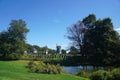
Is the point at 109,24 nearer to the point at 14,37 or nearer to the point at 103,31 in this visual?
the point at 103,31

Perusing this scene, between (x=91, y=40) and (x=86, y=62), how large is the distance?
4458mm

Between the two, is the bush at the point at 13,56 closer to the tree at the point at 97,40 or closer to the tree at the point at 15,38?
the tree at the point at 15,38

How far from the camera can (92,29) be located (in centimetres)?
4888

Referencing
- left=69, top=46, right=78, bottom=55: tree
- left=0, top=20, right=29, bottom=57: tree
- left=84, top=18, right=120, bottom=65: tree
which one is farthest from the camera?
left=69, top=46, right=78, bottom=55: tree

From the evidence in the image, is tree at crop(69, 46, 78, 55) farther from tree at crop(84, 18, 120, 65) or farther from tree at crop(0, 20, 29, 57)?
tree at crop(0, 20, 29, 57)

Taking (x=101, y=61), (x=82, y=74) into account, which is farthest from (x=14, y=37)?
(x=82, y=74)

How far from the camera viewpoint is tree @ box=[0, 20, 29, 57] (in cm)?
5194

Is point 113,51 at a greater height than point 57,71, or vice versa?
point 113,51

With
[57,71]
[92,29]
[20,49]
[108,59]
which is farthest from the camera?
[20,49]

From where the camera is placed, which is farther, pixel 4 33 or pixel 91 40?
pixel 4 33

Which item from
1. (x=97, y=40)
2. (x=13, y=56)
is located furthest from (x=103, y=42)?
(x=13, y=56)

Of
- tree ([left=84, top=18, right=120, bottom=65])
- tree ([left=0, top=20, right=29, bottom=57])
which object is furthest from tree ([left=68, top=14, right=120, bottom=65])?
tree ([left=0, top=20, right=29, bottom=57])

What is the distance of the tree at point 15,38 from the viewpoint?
2045 inches

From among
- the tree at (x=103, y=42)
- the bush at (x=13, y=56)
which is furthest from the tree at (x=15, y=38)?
the tree at (x=103, y=42)
